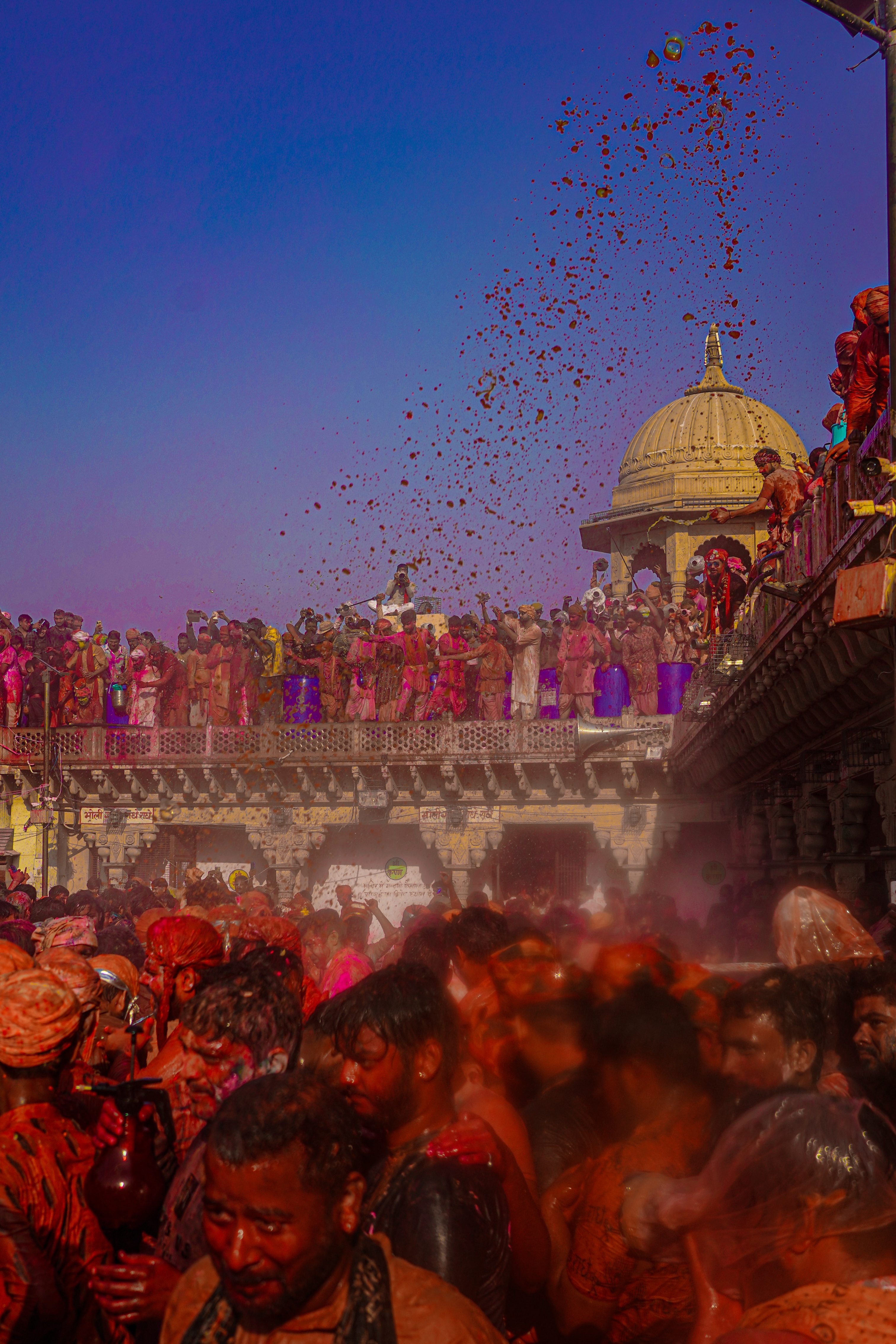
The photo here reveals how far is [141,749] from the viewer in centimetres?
2659

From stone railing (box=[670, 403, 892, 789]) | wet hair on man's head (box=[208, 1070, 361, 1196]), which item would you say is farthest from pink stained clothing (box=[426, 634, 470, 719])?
wet hair on man's head (box=[208, 1070, 361, 1196])

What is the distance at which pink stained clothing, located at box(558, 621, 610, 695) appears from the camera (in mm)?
23969

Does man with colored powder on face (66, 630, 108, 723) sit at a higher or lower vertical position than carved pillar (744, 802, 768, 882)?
higher

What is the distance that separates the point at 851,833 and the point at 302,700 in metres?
15.5

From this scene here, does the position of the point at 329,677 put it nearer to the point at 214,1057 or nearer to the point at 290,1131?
the point at 214,1057

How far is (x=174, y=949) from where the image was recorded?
4.34 m

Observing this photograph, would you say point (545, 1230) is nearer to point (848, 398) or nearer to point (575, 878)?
point (848, 398)

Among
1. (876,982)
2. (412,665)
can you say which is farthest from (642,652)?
(876,982)

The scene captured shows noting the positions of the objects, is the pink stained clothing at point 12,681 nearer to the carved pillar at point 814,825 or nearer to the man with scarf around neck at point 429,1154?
the carved pillar at point 814,825

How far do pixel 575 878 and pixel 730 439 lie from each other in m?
16.2

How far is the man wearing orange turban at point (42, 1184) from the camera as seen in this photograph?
270 centimetres

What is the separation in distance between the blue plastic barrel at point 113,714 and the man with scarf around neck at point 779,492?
18.1 metres

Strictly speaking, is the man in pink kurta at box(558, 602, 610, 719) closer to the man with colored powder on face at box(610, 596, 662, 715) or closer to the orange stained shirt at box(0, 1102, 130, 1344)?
the man with colored powder on face at box(610, 596, 662, 715)

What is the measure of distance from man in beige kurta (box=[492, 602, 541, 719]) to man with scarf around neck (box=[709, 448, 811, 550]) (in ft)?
38.1
